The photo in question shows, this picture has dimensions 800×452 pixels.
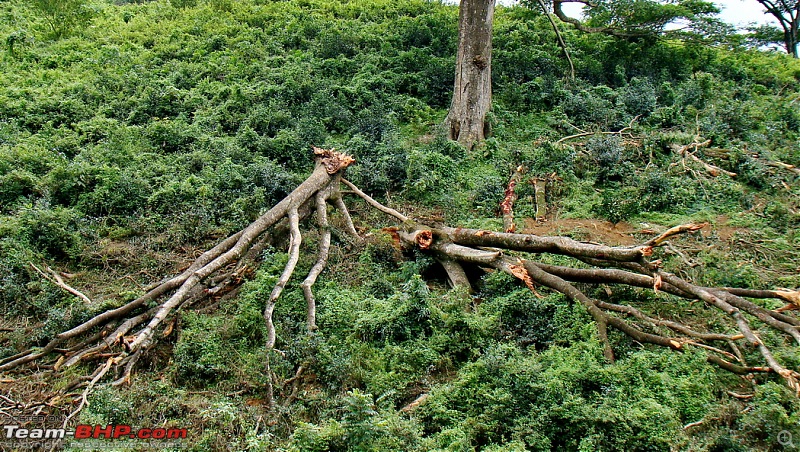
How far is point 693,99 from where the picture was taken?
11.7 meters

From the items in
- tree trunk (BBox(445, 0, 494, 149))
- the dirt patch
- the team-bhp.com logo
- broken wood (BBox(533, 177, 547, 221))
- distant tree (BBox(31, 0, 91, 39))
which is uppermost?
distant tree (BBox(31, 0, 91, 39))

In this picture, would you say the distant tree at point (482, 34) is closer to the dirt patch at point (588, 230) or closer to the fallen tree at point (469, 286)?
the dirt patch at point (588, 230)

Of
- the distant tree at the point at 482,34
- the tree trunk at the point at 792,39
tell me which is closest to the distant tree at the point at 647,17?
the distant tree at the point at 482,34

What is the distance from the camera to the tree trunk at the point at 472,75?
33.6 feet

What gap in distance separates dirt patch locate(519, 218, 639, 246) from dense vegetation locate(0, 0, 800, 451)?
0.09 meters

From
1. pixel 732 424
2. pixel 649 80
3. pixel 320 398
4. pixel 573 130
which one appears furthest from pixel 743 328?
pixel 649 80

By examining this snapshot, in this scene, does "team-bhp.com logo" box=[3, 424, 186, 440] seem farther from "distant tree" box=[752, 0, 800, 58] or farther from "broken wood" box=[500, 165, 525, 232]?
"distant tree" box=[752, 0, 800, 58]

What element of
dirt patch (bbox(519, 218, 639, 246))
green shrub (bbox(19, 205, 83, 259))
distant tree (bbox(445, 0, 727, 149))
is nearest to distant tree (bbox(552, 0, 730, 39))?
distant tree (bbox(445, 0, 727, 149))

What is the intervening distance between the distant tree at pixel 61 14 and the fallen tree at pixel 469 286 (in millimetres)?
11444

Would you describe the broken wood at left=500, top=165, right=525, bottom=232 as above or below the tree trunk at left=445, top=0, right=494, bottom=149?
below

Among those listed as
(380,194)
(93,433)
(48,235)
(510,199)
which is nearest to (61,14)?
(48,235)

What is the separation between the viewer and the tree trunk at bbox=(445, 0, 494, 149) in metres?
10.2

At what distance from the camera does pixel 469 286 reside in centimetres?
663

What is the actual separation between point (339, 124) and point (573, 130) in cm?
437
